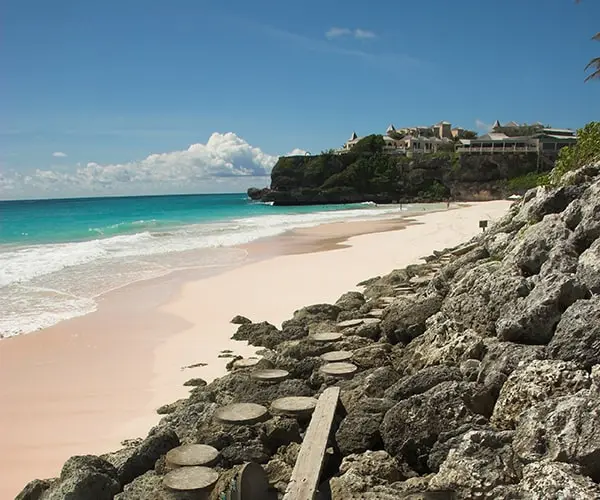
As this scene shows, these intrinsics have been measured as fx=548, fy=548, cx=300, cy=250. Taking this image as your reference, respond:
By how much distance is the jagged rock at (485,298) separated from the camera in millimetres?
5754

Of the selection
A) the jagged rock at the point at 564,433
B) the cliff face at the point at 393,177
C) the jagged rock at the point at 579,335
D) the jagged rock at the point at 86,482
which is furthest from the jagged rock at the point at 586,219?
the cliff face at the point at 393,177

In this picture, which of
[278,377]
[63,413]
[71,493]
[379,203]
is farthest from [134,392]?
[379,203]

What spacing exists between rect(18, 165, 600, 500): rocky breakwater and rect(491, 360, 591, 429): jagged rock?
0.4 inches

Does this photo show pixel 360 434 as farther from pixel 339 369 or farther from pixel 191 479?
pixel 339 369

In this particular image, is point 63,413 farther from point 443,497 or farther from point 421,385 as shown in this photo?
point 443,497

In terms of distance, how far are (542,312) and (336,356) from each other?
2.89 meters

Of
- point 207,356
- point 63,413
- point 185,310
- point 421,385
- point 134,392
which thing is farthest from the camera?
point 185,310

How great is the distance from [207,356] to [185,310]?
3719 mm

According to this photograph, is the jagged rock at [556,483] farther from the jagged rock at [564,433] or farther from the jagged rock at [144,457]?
the jagged rock at [144,457]

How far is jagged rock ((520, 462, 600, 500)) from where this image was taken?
3.25 metres

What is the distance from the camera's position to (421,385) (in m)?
5.05

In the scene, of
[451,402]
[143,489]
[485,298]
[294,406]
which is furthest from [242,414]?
[485,298]

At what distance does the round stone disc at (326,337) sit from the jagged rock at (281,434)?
2743 millimetres

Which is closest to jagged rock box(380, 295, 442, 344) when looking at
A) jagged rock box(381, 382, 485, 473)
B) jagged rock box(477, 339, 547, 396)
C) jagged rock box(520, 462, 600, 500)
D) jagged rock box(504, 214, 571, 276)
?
jagged rock box(504, 214, 571, 276)
